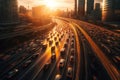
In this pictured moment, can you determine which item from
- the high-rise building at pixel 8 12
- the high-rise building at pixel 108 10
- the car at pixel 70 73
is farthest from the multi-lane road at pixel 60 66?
the high-rise building at pixel 108 10

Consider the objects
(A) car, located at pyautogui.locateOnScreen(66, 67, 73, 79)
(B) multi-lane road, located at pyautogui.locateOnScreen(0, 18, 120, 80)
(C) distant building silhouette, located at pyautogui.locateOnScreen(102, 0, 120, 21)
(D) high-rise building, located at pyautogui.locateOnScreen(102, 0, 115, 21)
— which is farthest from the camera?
(D) high-rise building, located at pyautogui.locateOnScreen(102, 0, 115, 21)

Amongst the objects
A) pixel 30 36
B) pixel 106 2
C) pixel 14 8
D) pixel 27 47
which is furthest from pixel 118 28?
pixel 14 8

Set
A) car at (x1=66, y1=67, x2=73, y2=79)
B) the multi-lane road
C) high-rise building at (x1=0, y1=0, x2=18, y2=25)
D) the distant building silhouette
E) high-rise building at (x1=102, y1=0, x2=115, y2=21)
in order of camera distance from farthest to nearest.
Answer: high-rise building at (x1=102, y1=0, x2=115, y2=21) < the distant building silhouette < high-rise building at (x1=0, y1=0, x2=18, y2=25) < the multi-lane road < car at (x1=66, y1=67, x2=73, y2=79)

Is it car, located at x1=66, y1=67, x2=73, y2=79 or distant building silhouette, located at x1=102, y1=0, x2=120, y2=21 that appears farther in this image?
distant building silhouette, located at x1=102, y1=0, x2=120, y2=21

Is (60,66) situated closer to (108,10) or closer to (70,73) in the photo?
(70,73)

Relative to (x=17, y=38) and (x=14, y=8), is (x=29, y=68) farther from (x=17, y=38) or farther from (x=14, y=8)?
(x=14, y=8)

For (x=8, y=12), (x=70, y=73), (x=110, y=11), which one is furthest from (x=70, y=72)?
(x=110, y=11)

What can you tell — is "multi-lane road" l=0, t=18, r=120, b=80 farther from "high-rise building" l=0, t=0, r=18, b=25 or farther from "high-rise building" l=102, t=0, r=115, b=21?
"high-rise building" l=102, t=0, r=115, b=21

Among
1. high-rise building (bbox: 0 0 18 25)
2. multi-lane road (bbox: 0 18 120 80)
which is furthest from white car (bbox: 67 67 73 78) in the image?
high-rise building (bbox: 0 0 18 25)
